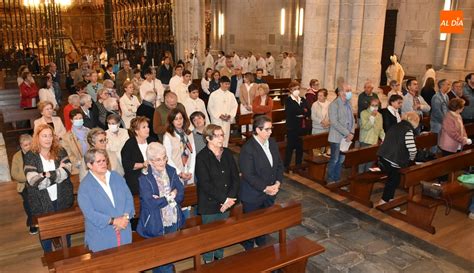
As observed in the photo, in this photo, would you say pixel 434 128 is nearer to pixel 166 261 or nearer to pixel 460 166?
pixel 460 166

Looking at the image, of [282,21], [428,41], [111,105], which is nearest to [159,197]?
[111,105]

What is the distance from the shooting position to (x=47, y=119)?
6.21 m

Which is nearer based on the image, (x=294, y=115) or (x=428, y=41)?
(x=294, y=115)

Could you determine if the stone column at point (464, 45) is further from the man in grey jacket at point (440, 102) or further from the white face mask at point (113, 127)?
the white face mask at point (113, 127)

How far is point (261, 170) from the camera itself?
471 centimetres

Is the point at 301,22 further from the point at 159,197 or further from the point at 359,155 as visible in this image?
the point at 159,197

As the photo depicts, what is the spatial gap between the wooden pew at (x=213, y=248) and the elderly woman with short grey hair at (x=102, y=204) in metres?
0.29

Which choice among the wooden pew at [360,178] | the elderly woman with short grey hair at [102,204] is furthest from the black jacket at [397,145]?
the elderly woman with short grey hair at [102,204]

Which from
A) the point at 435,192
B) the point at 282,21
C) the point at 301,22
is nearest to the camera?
the point at 435,192

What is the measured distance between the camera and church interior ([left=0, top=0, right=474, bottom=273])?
4039 mm

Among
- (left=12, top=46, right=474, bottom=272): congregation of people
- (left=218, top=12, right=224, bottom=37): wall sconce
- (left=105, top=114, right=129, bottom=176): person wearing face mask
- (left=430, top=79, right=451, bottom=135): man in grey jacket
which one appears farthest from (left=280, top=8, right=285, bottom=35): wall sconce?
(left=105, top=114, right=129, bottom=176): person wearing face mask

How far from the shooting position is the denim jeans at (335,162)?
7.22 metres

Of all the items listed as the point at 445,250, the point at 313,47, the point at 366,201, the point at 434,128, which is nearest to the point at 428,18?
the point at 313,47

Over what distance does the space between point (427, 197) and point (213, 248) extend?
3.51 meters
